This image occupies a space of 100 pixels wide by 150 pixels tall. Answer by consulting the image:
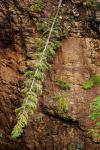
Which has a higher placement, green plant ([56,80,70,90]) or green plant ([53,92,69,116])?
green plant ([56,80,70,90])

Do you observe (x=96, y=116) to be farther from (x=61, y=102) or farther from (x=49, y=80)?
(x=49, y=80)

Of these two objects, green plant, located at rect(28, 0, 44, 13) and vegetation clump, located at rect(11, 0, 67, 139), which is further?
green plant, located at rect(28, 0, 44, 13)

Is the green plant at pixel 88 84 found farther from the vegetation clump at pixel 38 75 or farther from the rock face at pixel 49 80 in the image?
the vegetation clump at pixel 38 75

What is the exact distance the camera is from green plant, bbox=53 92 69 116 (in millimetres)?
9094

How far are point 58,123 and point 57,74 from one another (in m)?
1.23

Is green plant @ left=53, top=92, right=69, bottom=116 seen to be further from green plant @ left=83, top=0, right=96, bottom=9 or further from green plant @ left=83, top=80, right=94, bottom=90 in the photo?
green plant @ left=83, top=0, right=96, bottom=9

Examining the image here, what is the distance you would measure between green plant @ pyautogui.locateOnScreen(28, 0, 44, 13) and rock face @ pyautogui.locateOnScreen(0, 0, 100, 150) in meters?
0.17

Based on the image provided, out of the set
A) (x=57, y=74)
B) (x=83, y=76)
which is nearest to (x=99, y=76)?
(x=83, y=76)

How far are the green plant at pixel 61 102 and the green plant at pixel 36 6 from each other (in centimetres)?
219

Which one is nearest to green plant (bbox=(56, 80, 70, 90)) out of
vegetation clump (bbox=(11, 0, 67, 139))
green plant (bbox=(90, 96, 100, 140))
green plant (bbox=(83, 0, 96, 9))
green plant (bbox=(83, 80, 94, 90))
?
vegetation clump (bbox=(11, 0, 67, 139))

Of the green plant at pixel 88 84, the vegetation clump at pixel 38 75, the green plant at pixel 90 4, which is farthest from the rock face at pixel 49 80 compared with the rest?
the green plant at pixel 90 4

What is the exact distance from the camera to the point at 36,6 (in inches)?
369

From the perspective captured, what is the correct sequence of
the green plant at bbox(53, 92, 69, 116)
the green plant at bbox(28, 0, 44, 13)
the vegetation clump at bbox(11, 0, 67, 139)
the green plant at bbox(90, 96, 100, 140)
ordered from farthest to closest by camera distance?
1. the green plant at bbox(28, 0, 44, 13)
2. the green plant at bbox(53, 92, 69, 116)
3. the vegetation clump at bbox(11, 0, 67, 139)
4. the green plant at bbox(90, 96, 100, 140)

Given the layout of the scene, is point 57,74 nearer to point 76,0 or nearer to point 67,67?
point 67,67
